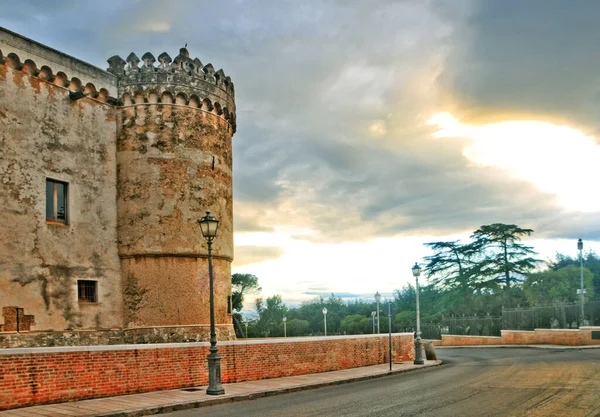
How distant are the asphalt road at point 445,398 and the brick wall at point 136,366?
2560mm

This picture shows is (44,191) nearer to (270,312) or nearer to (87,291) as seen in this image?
(87,291)

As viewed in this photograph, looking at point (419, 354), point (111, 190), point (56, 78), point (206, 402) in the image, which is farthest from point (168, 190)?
point (419, 354)

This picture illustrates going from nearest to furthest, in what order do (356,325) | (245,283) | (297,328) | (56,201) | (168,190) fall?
1. (56,201)
2. (168,190)
3. (297,328)
4. (356,325)
5. (245,283)

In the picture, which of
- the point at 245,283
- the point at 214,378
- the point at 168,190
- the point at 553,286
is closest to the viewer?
the point at 214,378

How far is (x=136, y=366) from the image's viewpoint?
51.2 feet

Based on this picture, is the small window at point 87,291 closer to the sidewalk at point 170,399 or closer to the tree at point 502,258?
the sidewalk at point 170,399

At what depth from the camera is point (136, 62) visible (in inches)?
918

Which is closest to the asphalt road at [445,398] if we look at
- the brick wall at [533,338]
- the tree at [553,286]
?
the brick wall at [533,338]

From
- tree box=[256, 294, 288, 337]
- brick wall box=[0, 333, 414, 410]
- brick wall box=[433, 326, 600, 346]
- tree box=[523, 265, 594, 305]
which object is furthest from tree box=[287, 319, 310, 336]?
brick wall box=[0, 333, 414, 410]

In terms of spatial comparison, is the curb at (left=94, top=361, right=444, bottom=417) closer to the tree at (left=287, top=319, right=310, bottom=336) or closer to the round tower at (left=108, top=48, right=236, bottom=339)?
the round tower at (left=108, top=48, right=236, bottom=339)

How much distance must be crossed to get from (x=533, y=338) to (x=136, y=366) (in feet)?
121

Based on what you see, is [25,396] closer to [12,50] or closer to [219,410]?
[219,410]

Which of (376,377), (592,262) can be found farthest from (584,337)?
(592,262)

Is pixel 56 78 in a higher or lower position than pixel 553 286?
higher
